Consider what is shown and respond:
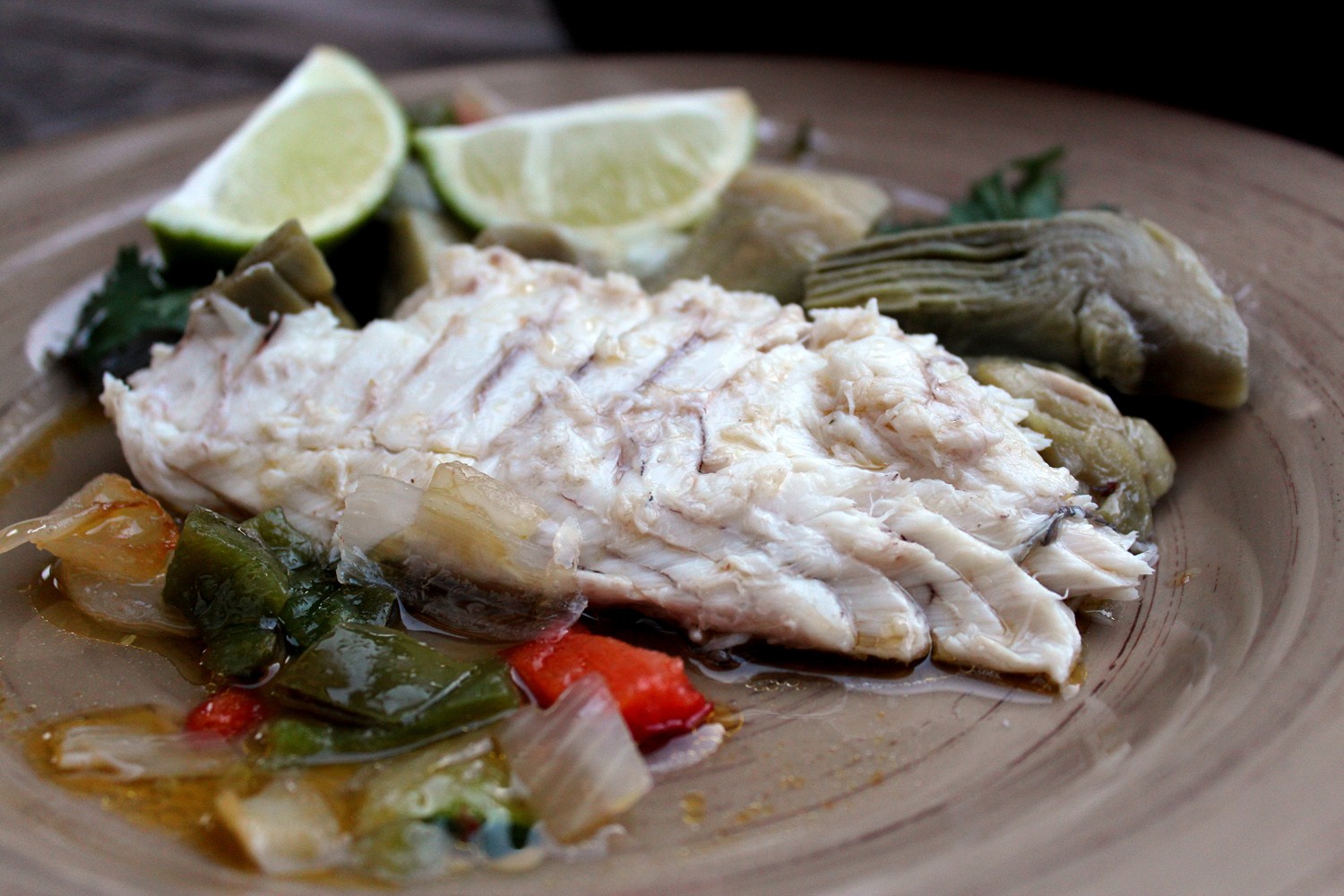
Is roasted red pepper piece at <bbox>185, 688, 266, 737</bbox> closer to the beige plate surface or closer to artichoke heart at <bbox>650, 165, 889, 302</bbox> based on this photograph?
the beige plate surface

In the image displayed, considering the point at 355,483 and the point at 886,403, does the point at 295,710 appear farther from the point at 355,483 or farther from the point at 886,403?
the point at 886,403

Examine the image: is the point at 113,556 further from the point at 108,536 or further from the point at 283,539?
the point at 283,539

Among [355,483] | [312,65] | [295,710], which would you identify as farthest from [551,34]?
[295,710]

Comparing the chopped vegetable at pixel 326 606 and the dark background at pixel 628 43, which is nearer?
the chopped vegetable at pixel 326 606

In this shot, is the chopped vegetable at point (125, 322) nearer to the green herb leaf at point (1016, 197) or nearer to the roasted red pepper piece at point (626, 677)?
the roasted red pepper piece at point (626, 677)

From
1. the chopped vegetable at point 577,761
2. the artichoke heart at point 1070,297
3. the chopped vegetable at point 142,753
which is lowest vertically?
the chopped vegetable at point 142,753

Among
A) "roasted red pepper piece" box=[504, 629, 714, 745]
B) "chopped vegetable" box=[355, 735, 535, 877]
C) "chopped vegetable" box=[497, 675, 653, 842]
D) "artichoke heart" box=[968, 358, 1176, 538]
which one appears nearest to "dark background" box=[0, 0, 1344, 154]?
"artichoke heart" box=[968, 358, 1176, 538]

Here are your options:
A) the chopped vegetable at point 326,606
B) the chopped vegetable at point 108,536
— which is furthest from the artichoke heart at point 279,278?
the chopped vegetable at point 326,606
